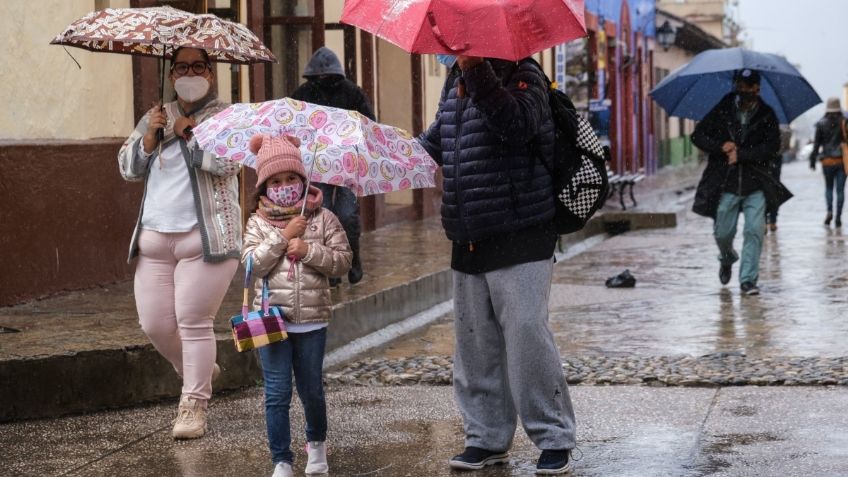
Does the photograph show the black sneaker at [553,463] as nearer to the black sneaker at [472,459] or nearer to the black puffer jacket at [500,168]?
the black sneaker at [472,459]

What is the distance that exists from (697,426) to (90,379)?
2940 millimetres

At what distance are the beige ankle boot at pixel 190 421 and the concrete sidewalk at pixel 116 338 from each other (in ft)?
3.00

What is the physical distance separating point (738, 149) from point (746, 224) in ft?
1.90

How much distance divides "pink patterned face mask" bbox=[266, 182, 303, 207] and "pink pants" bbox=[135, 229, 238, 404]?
1024 mm

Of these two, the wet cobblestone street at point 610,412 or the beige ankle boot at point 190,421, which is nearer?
the wet cobblestone street at point 610,412

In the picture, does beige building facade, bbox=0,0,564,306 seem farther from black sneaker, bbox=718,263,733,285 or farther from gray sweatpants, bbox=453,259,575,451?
gray sweatpants, bbox=453,259,575,451

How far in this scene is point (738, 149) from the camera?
35.7ft

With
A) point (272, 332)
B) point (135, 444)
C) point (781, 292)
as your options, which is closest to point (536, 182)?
point (272, 332)

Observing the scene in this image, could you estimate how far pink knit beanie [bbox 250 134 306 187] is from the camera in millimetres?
5406

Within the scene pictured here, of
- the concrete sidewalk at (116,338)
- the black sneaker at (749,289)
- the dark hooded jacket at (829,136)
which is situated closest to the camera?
the concrete sidewalk at (116,338)

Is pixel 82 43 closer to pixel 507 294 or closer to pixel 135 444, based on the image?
pixel 135 444

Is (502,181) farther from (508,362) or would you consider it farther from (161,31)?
(161,31)

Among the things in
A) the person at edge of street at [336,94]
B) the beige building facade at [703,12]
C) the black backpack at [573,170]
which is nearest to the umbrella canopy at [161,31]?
the black backpack at [573,170]

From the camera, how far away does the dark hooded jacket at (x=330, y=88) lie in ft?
34.1
